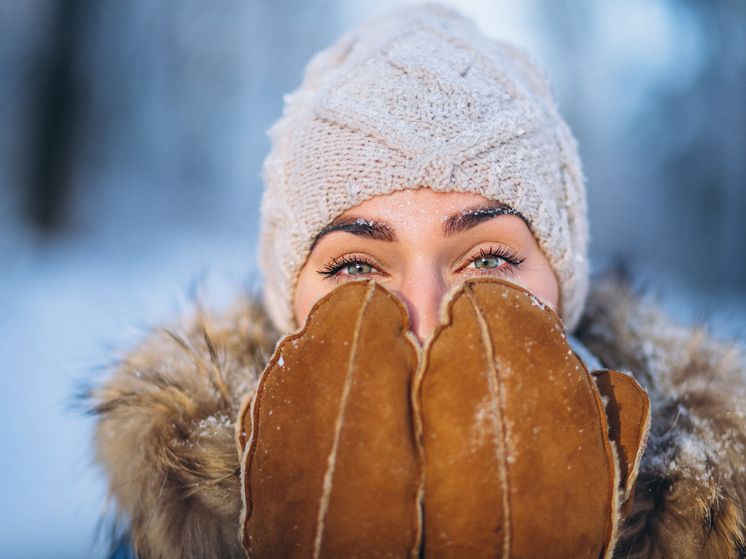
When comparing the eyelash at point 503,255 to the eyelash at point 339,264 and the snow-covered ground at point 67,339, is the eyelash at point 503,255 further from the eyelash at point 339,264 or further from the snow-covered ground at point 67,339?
the snow-covered ground at point 67,339

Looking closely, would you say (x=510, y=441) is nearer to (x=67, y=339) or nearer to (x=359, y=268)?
(x=359, y=268)

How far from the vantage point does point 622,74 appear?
4703 millimetres

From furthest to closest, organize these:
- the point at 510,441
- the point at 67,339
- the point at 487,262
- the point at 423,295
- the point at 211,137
Result: the point at 211,137
the point at 67,339
the point at 487,262
the point at 423,295
the point at 510,441

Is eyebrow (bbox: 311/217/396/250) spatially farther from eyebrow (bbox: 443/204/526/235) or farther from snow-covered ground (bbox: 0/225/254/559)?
snow-covered ground (bbox: 0/225/254/559)

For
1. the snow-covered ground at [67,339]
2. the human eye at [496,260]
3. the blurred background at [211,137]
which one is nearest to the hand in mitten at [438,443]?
the human eye at [496,260]

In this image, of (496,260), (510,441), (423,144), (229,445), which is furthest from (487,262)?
(229,445)

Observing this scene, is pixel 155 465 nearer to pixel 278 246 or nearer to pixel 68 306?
pixel 278 246

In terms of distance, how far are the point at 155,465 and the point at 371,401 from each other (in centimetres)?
49

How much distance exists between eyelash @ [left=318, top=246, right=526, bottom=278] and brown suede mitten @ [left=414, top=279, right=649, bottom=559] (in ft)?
0.79

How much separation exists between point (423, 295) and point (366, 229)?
0.53 feet

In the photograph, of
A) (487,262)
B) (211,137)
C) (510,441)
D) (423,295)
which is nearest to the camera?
(510,441)

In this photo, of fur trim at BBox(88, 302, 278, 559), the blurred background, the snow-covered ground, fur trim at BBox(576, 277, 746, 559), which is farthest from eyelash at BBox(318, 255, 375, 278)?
the blurred background

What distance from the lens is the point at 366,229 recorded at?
70 centimetres

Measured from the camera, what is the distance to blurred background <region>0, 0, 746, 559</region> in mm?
3129
